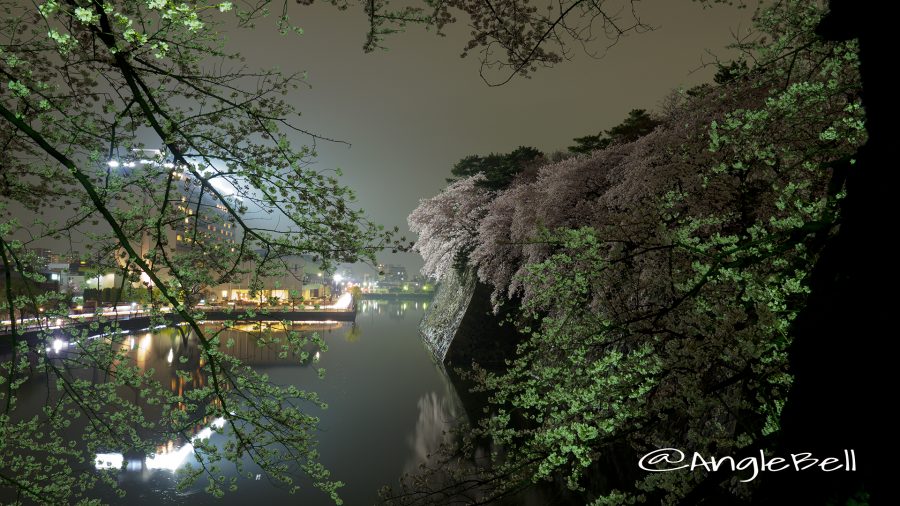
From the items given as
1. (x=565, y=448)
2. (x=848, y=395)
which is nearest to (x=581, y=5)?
(x=848, y=395)

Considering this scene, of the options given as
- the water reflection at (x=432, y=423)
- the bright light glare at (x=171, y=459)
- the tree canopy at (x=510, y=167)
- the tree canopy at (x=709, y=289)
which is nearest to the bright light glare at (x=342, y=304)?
the tree canopy at (x=510, y=167)

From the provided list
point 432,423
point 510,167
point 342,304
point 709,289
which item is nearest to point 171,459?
point 432,423

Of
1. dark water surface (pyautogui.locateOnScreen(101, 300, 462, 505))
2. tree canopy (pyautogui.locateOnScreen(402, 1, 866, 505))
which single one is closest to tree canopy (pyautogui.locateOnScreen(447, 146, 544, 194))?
dark water surface (pyautogui.locateOnScreen(101, 300, 462, 505))

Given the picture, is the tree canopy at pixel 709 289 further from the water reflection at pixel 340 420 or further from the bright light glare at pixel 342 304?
the bright light glare at pixel 342 304

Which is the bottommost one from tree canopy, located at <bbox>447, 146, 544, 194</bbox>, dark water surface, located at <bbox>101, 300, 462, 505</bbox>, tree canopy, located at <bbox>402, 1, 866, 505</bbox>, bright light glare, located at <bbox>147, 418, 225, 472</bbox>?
dark water surface, located at <bbox>101, 300, 462, 505</bbox>

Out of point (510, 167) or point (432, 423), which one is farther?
point (510, 167)

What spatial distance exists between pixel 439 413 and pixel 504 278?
6337mm

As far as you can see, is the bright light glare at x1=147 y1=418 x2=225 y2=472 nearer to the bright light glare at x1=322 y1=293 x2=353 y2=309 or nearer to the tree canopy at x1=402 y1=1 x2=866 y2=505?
the tree canopy at x1=402 y1=1 x2=866 y2=505

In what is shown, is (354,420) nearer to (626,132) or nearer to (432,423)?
(432,423)

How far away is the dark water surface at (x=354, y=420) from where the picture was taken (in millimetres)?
11406

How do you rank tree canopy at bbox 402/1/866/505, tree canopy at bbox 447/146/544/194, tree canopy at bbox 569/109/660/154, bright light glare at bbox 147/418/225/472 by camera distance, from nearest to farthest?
tree canopy at bbox 402/1/866/505 → bright light glare at bbox 147/418/225/472 → tree canopy at bbox 569/109/660/154 → tree canopy at bbox 447/146/544/194

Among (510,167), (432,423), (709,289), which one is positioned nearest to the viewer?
(709,289)

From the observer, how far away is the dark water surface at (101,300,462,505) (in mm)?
11406

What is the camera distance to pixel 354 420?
1742 centimetres
